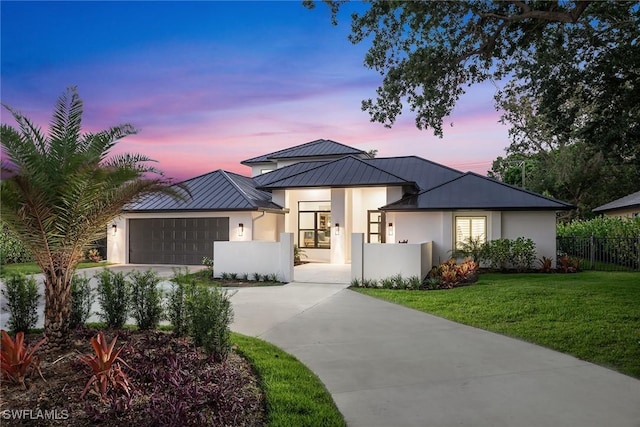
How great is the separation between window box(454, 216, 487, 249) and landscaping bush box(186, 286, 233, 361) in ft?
43.5

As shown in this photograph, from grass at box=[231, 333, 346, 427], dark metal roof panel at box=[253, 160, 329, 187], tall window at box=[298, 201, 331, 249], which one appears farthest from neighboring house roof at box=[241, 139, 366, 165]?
grass at box=[231, 333, 346, 427]

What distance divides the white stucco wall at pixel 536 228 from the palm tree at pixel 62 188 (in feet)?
48.0

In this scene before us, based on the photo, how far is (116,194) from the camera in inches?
224

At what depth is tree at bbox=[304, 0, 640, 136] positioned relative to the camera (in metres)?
9.93

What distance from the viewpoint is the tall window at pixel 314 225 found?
20.8 m

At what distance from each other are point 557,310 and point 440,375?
515cm

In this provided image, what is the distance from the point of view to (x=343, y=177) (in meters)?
18.8

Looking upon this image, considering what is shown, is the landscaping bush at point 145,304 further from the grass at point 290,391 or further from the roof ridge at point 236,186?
the roof ridge at point 236,186

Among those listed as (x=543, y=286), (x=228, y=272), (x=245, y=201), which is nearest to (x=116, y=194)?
(x=228, y=272)

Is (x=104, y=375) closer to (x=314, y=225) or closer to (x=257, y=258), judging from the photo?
(x=257, y=258)

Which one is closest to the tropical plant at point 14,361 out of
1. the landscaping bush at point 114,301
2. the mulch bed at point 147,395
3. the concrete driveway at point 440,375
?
the mulch bed at point 147,395

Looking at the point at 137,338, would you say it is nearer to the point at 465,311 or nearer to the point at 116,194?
the point at 116,194

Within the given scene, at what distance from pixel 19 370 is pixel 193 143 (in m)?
16.1

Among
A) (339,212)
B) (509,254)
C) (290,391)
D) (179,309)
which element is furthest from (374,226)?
(290,391)
